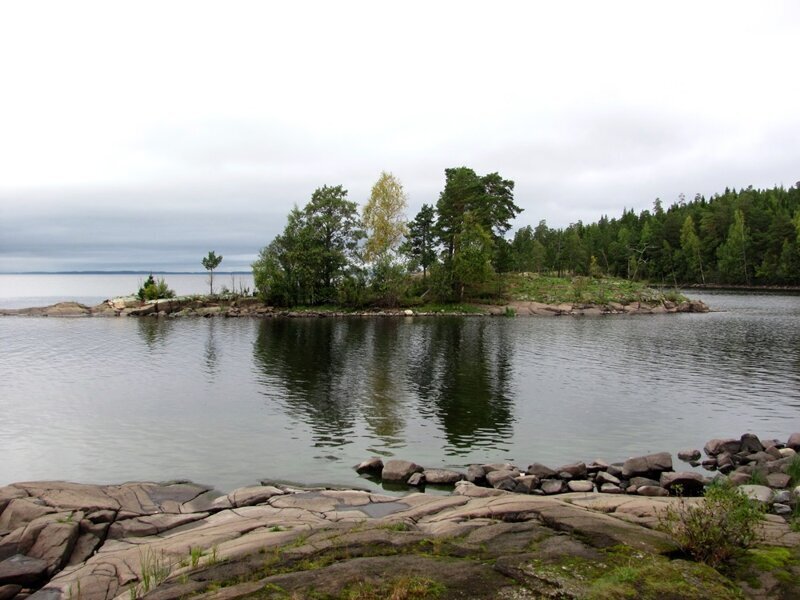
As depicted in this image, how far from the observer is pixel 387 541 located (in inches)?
450

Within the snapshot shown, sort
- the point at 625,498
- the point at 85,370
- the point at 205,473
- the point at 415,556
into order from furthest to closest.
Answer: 1. the point at 85,370
2. the point at 205,473
3. the point at 625,498
4. the point at 415,556

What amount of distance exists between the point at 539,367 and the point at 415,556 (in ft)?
113

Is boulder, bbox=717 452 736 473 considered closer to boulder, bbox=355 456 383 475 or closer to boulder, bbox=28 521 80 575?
boulder, bbox=355 456 383 475

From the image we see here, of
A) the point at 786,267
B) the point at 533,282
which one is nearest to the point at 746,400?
the point at 533,282

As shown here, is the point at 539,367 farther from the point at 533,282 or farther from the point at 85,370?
the point at 533,282

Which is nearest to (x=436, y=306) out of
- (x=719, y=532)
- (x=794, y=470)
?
(x=794, y=470)

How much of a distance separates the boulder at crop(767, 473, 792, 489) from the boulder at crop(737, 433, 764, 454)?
11.1ft

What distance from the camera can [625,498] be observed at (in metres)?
16.7

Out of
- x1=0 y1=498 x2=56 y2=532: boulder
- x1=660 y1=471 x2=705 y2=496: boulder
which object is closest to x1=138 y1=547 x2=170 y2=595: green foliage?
x1=0 y1=498 x2=56 y2=532: boulder

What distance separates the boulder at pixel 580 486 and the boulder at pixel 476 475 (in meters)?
3.08

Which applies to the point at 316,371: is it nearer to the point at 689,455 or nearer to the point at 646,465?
the point at 646,465

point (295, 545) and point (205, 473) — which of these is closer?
point (295, 545)

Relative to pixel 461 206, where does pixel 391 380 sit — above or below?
below

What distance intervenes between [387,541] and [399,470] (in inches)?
359
